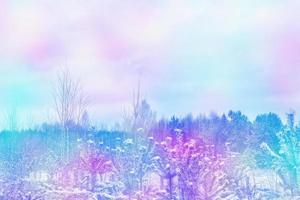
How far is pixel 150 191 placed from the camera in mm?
13594

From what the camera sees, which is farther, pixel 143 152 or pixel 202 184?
pixel 143 152

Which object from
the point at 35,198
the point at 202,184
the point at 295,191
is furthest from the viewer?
the point at 295,191

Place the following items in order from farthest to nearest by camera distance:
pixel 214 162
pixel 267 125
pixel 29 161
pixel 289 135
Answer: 1. pixel 267 125
2. pixel 29 161
3. pixel 289 135
4. pixel 214 162

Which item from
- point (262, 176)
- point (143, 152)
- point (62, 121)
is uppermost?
point (62, 121)

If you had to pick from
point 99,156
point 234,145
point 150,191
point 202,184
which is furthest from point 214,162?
point 234,145

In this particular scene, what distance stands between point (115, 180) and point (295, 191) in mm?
6400

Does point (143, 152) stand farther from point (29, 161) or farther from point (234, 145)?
point (234, 145)

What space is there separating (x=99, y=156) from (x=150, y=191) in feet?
18.0

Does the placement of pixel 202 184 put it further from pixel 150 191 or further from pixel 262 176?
pixel 262 176

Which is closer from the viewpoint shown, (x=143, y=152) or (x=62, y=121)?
(x=143, y=152)

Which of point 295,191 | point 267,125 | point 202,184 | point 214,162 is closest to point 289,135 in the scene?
point 295,191

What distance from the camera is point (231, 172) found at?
16.0 metres

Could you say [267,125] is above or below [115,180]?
above

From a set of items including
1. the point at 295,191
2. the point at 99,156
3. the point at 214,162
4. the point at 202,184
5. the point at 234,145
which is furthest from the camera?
the point at 234,145
